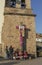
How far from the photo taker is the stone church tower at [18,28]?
27.2 metres

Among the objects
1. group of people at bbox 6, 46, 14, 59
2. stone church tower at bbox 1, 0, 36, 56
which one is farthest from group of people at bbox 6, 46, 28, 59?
stone church tower at bbox 1, 0, 36, 56

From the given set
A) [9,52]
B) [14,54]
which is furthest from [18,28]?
[14,54]

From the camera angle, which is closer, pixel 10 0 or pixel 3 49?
pixel 3 49

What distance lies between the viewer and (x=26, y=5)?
1145 inches

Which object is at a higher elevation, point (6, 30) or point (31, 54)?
point (6, 30)

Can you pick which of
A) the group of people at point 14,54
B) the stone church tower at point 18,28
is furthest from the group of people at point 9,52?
the stone church tower at point 18,28

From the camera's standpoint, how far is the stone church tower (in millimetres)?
27172

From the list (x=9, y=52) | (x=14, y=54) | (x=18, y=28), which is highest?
(x=18, y=28)

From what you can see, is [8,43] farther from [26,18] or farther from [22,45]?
[26,18]

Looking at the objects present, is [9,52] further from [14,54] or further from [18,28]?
[18,28]

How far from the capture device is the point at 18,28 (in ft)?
89.4

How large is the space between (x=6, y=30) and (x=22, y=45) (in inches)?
95.6

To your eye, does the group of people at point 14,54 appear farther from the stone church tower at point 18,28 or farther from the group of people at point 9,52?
the stone church tower at point 18,28

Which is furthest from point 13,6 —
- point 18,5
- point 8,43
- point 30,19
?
point 8,43
